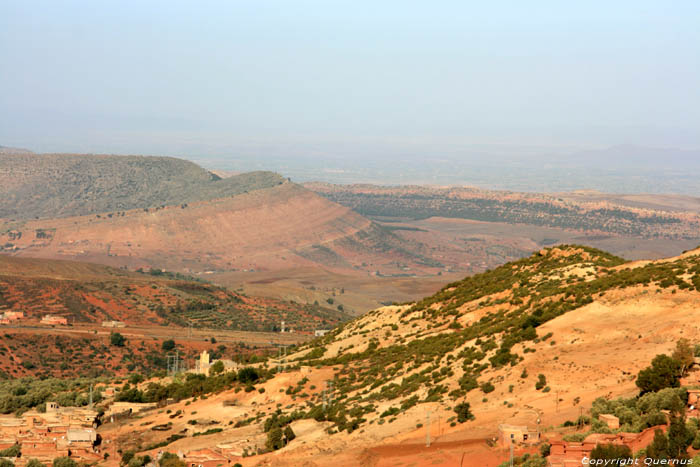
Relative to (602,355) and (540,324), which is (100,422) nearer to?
(540,324)

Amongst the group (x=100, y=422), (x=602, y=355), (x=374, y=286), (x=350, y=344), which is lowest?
(x=374, y=286)

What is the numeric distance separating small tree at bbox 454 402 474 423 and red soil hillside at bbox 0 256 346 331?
82812 millimetres

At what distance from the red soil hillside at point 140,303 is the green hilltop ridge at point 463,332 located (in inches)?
2437


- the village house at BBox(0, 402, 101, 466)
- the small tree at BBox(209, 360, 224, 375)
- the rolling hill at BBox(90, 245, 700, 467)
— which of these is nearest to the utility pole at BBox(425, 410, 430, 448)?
the rolling hill at BBox(90, 245, 700, 467)

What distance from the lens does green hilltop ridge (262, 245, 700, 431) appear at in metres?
43.1

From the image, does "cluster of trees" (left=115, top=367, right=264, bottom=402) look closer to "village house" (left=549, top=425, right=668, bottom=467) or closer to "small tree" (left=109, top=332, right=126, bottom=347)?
"village house" (left=549, top=425, right=668, bottom=467)

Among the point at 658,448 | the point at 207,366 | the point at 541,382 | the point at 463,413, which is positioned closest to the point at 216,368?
the point at 207,366

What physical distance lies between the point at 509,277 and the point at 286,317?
255ft

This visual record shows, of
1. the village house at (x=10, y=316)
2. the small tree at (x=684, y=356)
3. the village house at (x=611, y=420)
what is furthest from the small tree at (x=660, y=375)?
the village house at (x=10, y=316)

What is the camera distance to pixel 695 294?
41812 millimetres

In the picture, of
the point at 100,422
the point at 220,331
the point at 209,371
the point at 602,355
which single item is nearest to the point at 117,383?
the point at 209,371

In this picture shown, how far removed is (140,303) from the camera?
424 feet

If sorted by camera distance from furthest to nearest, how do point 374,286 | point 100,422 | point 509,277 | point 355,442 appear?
point 374,286, point 509,277, point 100,422, point 355,442

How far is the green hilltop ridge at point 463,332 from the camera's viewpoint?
43125 mm
